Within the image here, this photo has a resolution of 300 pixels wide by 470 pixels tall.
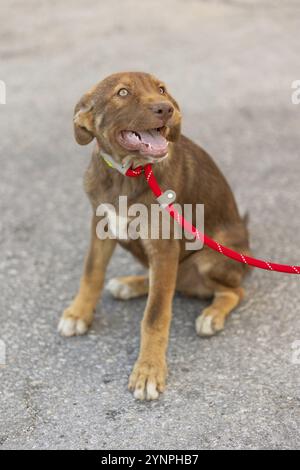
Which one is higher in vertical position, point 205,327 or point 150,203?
point 150,203

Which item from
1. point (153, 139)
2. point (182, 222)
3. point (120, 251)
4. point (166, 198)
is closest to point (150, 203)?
point (166, 198)

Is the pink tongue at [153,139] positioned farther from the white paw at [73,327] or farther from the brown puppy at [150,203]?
the white paw at [73,327]

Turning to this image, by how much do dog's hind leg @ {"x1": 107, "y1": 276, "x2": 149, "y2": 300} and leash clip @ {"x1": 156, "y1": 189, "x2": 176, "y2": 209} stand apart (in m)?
0.82

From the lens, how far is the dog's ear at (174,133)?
376 centimetres

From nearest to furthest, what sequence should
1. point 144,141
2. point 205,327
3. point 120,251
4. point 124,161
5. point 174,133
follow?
point 144,141
point 124,161
point 174,133
point 205,327
point 120,251

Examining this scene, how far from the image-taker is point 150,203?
12.5ft

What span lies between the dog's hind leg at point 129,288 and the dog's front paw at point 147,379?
790 mm

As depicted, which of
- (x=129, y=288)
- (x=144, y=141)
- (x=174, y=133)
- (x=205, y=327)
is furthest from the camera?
(x=129, y=288)

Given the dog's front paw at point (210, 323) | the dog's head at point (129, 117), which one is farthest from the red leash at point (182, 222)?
the dog's front paw at point (210, 323)

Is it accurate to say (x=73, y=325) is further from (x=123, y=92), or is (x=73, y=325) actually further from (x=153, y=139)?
(x=123, y=92)

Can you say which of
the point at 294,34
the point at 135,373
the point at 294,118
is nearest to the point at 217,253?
the point at 135,373

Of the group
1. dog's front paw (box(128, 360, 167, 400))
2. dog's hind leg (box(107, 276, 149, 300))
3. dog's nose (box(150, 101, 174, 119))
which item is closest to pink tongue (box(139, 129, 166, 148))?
dog's nose (box(150, 101, 174, 119))

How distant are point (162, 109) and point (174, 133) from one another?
38 centimetres

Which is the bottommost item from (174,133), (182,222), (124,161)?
(182,222)
